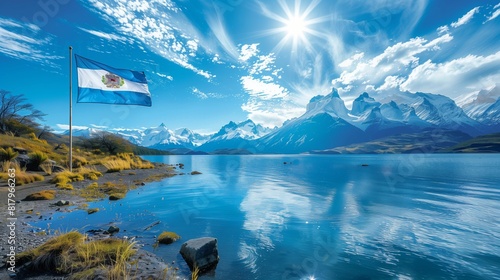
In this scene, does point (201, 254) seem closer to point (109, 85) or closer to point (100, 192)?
point (100, 192)

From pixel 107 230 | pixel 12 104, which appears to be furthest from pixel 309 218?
pixel 12 104

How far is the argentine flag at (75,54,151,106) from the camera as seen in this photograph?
20.8 metres

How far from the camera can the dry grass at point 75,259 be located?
5.92m

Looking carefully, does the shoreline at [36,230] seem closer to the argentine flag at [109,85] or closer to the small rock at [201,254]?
the small rock at [201,254]

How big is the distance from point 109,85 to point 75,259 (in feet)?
66.9

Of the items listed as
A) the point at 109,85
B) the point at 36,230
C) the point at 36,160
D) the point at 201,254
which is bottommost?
→ the point at 201,254

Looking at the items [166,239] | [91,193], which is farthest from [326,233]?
[91,193]

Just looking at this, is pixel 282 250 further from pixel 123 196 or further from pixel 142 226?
pixel 123 196

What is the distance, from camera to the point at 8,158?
23.8 metres

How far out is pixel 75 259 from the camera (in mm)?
6547

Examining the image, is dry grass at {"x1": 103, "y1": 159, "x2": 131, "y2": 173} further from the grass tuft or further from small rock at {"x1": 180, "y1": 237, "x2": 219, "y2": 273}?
small rock at {"x1": 180, "y1": 237, "x2": 219, "y2": 273}

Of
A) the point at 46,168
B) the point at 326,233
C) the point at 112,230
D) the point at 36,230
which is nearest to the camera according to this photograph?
the point at 36,230

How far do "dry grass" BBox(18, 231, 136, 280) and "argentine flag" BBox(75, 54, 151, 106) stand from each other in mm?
18192

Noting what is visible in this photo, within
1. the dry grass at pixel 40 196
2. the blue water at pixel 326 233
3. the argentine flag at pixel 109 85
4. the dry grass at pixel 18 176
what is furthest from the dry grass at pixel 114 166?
the dry grass at pixel 40 196
